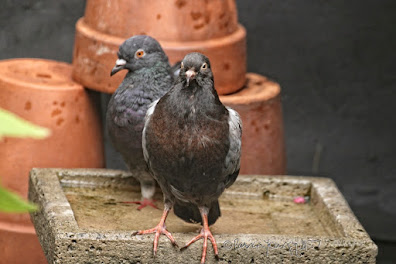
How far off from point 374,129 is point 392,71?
1.66 feet

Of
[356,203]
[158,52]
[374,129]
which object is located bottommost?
[356,203]

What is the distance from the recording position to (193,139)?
2.56m

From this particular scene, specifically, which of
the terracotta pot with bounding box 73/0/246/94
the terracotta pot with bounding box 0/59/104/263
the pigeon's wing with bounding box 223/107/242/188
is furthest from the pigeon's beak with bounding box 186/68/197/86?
the terracotta pot with bounding box 0/59/104/263

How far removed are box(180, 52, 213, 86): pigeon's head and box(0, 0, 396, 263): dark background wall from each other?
8.64 feet

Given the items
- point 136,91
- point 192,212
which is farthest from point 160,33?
point 192,212

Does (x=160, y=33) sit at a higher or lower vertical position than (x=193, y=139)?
higher

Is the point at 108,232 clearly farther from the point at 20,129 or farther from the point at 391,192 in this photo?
the point at 391,192

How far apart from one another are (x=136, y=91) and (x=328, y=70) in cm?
239

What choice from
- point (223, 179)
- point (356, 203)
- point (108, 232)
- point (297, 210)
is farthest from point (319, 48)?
point (108, 232)

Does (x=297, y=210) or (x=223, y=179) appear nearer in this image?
(x=223, y=179)

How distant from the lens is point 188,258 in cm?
270

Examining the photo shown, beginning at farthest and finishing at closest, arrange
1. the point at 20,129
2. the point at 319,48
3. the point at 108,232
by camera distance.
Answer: the point at 319,48
the point at 108,232
the point at 20,129

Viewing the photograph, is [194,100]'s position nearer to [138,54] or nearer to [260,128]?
[138,54]

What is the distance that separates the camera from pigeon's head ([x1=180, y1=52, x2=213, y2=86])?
8.16 ft
